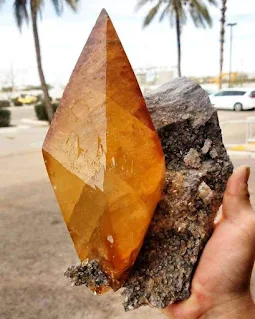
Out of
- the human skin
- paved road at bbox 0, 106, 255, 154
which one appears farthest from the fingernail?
paved road at bbox 0, 106, 255, 154

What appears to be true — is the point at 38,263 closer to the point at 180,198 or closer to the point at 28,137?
the point at 180,198

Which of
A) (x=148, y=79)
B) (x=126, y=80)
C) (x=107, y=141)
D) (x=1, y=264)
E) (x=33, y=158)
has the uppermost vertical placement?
(x=126, y=80)

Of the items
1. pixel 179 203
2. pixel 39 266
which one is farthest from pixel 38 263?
pixel 179 203

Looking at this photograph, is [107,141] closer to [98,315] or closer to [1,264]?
[98,315]

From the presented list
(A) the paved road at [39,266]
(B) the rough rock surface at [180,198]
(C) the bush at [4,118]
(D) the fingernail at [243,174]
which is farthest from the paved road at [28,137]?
(D) the fingernail at [243,174]

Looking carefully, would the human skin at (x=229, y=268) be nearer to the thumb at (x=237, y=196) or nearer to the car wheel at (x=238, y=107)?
the thumb at (x=237, y=196)

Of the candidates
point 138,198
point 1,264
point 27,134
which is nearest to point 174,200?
point 138,198
